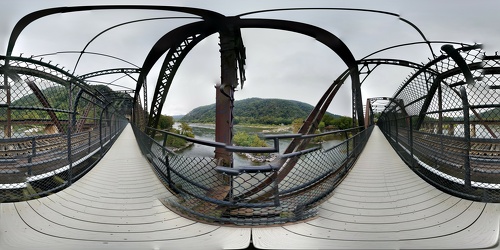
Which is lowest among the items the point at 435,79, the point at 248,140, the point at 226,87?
the point at 248,140

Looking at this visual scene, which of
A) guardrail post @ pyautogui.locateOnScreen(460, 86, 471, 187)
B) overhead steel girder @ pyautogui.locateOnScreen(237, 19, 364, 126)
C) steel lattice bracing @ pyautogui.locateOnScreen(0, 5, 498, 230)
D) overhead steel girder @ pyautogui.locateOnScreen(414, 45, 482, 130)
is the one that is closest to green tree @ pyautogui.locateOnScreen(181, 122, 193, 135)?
steel lattice bracing @ pyautogui.locateOnScreen(0, 5, 498, 230)

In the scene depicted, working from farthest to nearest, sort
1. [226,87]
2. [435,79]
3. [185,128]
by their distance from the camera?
[435,79] < [185,128] < [226,87]

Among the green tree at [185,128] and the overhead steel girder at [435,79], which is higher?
the overhead steel girder at [435,79]

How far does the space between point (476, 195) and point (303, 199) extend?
Answer: 1.30 metres

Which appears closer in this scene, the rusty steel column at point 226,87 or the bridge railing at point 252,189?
the bridge railing at point 252,189

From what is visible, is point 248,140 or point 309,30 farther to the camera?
point 309,30

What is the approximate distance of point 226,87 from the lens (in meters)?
2.07

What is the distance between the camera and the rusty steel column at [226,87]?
2.07 meters

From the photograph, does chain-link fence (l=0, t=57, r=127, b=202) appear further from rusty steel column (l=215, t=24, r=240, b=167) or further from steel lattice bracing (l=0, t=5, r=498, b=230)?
rusty steel column (l=215, t=24, r=240, b=167)

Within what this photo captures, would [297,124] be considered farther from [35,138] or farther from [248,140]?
[35,138]

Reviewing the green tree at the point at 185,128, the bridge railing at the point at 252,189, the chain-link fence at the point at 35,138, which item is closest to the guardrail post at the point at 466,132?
the bridge railing at the point at 252,189

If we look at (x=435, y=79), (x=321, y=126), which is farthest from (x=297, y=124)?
(x=435, y=79)

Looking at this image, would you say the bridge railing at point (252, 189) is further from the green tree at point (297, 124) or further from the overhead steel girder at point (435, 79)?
the overhead steel girder at point (435, 79)

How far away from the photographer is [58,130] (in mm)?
3125
